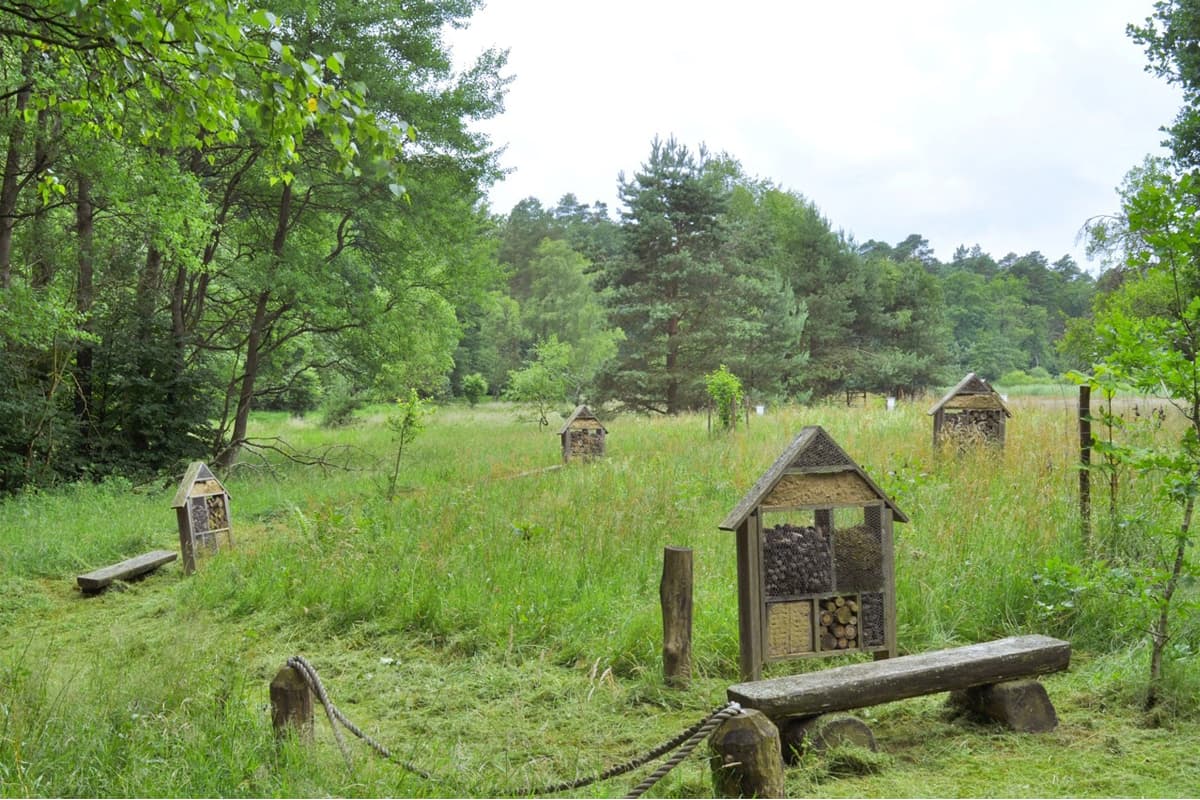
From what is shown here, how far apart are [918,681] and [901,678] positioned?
0.10m

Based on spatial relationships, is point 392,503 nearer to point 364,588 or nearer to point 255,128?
point 364,588

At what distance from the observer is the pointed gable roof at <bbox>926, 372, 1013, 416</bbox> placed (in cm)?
1065

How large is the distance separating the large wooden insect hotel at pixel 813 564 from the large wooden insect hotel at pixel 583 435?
9.96 metres

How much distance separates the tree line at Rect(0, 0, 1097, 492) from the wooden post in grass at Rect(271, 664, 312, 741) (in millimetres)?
2665

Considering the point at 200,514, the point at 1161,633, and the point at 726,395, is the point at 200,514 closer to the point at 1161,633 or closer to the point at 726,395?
the point at 1161,633

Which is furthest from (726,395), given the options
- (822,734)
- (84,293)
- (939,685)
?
(822,734)

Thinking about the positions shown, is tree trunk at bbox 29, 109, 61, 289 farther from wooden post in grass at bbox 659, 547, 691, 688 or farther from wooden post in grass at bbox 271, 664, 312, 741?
wooden post in grass at bbox 659, 547, 691, 688

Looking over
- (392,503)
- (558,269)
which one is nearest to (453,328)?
(392,503)

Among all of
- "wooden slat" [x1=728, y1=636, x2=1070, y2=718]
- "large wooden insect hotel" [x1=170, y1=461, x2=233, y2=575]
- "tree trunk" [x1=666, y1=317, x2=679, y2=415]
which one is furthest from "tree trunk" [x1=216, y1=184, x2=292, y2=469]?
"tree trunk" [x1=666, y1=317, x2=679, y2=415]

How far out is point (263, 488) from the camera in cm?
1445

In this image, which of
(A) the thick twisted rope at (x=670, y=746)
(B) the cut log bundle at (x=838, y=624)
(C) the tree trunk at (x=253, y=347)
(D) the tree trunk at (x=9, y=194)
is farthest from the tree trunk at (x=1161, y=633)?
(C) the tree trunk at (x=253, y=347)

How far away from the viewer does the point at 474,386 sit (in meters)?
41.6

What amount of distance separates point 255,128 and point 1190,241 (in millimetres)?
14784

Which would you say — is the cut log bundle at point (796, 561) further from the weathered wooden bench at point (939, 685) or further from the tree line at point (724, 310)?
the tree line at point (724, 310)
